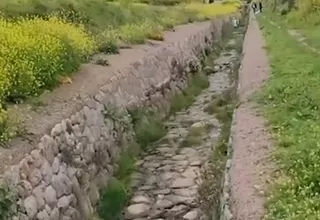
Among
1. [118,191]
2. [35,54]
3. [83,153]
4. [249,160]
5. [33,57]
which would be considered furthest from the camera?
[35,54]

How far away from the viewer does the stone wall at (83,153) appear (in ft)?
24.6

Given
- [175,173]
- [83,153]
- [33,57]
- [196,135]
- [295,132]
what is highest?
[33,57]

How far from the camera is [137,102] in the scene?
13.3 metres

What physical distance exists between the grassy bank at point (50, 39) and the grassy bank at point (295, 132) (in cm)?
334

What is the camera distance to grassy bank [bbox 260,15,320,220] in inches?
236

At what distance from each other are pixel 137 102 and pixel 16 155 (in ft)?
19.1

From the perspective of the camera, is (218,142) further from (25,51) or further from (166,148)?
(25,51)

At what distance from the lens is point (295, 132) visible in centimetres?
832

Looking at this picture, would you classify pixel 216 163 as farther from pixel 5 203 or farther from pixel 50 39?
pixel 5 203

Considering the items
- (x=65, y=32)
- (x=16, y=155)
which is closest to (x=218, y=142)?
(x=65, y=32)

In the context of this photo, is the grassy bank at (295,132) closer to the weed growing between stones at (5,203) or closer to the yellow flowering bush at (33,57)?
the weed growing between stones at (5,203)

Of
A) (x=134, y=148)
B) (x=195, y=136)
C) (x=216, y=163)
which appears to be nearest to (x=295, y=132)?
(x=216, y=163)

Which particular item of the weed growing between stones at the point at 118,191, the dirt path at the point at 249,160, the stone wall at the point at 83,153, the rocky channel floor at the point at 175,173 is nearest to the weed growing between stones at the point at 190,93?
the rocky channel floor at the point at 175,173

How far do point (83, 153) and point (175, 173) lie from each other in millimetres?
2108
